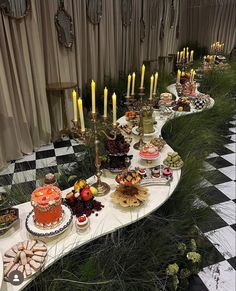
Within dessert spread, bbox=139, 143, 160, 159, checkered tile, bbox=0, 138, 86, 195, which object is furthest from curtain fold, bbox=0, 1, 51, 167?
dessert spread, bbox=139, 143, 160, 159

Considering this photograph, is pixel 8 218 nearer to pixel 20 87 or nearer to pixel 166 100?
pixel 166 100

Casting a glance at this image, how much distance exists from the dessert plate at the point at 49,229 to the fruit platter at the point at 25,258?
0.05 metres

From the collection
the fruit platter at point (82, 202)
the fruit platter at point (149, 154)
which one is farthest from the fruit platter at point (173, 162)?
the fruit platter at point (82, 202)

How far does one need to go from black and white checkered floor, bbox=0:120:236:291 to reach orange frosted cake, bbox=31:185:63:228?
0.81 m

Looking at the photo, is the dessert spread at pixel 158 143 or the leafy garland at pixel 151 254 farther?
the dessert spread at pixel 158 143

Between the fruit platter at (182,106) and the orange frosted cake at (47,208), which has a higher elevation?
the orange frosted cake at (47,208)

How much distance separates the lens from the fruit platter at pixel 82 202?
4.63 feet

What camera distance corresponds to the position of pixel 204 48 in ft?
31.9

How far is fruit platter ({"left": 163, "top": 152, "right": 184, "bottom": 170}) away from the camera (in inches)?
70.5

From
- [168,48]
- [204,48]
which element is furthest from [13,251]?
[204,48]

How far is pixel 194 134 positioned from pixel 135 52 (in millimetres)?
3914

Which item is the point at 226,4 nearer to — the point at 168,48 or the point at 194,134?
the point at 168,48

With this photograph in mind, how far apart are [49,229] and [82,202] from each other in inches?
9.9

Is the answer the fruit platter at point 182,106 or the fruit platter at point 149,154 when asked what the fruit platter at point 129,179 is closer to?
the fruit platter at point 149,154
